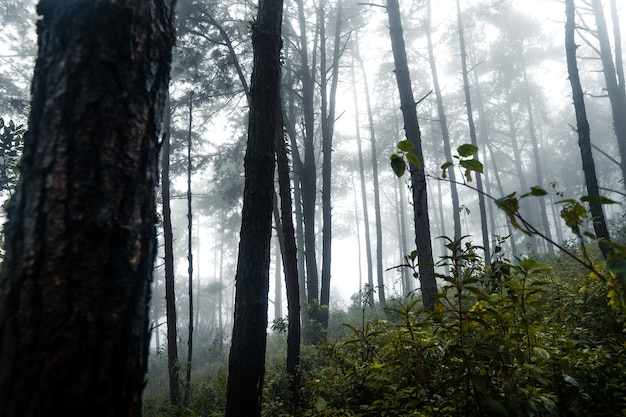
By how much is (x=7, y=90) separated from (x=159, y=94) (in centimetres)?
2013

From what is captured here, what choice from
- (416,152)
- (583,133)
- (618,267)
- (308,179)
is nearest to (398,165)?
(618,267)

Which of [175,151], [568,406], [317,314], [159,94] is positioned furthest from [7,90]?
[568,406]

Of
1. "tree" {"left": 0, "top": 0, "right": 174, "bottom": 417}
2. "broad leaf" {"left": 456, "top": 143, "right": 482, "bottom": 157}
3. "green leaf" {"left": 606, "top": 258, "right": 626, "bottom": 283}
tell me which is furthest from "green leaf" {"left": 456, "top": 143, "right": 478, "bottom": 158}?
"tree" {"left": 0, "top": 0, "right": 174, "bottom": 417}

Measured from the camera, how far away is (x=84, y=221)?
3.38ft

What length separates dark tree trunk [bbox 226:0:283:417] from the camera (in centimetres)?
333

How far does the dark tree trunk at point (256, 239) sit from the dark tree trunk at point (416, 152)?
297 centimetres

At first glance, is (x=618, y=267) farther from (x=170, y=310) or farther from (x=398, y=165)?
(x=170, y=310)

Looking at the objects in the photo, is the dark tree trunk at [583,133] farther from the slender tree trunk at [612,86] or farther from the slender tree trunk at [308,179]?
the slender tree trunk at [308,179]

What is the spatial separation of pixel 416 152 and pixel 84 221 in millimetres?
6958

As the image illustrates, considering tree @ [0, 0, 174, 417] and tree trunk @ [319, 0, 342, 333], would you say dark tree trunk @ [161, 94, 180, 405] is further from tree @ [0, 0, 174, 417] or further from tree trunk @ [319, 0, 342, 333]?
tree @ [0, 0, 174, 417]

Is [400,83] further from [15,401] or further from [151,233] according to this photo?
[15,401]

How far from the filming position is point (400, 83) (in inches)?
303

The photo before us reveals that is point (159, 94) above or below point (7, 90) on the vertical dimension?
below

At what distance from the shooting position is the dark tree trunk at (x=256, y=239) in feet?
10.9
